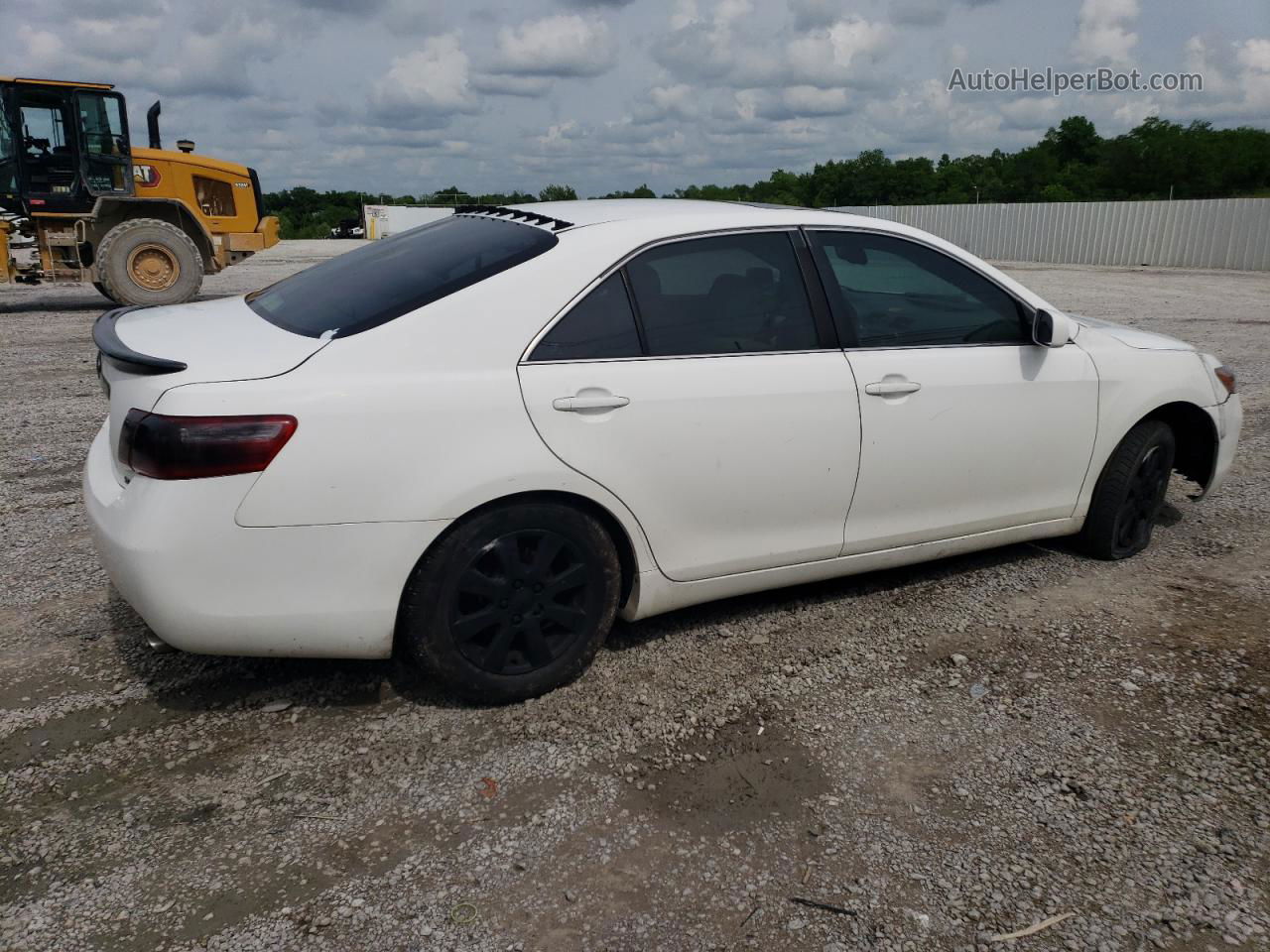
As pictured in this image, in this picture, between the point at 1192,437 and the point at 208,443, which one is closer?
the point at 208,443

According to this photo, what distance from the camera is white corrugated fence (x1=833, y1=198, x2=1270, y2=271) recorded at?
28.8m

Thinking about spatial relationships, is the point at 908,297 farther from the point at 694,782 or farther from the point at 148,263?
the point at 148,263

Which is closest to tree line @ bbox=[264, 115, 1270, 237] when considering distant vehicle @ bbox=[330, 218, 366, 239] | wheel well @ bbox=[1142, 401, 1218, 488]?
distant vehicle @ bbox=[330, 218, 366, 239]

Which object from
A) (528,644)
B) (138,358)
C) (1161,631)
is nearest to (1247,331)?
(1161,631)

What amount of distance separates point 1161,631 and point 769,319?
198cm

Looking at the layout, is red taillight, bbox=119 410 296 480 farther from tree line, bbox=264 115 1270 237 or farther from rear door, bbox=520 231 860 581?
tree line, bbox=264 115 1270 237

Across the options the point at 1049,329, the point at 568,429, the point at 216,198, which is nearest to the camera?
the point at 568,429

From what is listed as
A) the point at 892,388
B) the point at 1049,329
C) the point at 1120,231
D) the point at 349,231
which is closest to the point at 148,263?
the point at 892,388

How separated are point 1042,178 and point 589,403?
70223 mm

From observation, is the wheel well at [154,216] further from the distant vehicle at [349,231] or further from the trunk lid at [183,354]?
the distant vehicle at [349,231]

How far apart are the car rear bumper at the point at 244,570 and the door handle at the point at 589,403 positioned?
0.52 m

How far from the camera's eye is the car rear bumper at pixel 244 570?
2754 millimetres

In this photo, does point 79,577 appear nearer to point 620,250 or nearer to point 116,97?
point 620,250

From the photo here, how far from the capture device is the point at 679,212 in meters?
3.65
